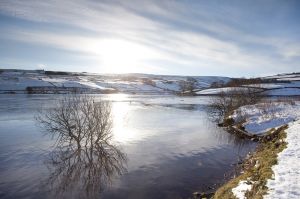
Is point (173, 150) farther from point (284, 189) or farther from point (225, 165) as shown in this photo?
point (284, 189)

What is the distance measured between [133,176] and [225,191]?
6810mm

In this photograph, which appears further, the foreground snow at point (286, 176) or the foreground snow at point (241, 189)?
the foreground snow at point (241, 189)

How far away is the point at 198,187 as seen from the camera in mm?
16656

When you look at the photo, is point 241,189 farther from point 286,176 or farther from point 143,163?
point 143,163

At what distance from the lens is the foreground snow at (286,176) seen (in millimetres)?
10055

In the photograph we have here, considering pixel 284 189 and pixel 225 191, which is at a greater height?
pixel 284 189

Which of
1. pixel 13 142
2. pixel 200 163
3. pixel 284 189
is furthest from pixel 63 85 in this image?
pixel 284 189

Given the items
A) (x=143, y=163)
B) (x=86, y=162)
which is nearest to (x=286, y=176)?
(x=143, y=163)

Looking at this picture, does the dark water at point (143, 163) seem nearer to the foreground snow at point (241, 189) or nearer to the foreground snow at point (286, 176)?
the foreground snow at point (241, 189)

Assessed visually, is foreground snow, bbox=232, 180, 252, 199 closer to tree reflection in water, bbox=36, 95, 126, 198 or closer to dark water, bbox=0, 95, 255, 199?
dark water, bbox=0, 95, 255, 199

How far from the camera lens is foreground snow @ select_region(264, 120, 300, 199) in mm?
10055

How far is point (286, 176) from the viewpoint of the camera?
11844 mm

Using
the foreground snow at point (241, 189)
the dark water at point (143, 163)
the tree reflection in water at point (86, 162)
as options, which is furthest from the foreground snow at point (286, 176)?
the tree reflection in water at point (86, 162)

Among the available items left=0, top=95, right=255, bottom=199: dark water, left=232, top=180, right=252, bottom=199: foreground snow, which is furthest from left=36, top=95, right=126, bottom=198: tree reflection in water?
left=232, top=180, right=252, bottom=199: foreground snow
